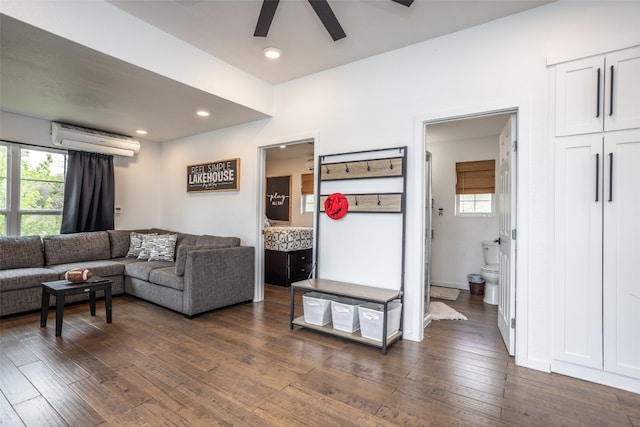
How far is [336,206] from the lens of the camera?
3342 millimetres

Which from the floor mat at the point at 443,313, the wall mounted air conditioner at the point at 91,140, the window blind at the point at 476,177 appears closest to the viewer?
the floor mat at the point at 443,313

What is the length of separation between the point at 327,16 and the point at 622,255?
8.35 feet

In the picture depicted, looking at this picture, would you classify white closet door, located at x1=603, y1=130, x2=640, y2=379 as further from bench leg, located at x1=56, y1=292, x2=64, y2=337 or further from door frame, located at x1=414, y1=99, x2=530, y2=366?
bench leg, located at x1=56, y1=292, x2=64, y2=337

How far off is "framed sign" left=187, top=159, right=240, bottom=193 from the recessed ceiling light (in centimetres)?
157

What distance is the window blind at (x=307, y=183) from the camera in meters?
6.80

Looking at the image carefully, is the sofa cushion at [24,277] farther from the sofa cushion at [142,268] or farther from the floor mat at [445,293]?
the floor mat at [445,293]

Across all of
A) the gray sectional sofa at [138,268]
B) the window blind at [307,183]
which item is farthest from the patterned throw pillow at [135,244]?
the window blind at [307,183]

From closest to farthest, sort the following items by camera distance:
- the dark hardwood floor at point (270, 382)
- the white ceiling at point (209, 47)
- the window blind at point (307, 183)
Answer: the dark hardwood floor at point (270, 382)
the white ceiling at point (209, 47)
the window blind at point (307, 183)

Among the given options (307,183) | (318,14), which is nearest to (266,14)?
(318,14)

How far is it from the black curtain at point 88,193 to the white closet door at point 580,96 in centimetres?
561

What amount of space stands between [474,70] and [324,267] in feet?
7.68

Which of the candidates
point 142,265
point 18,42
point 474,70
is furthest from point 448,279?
point 18,42

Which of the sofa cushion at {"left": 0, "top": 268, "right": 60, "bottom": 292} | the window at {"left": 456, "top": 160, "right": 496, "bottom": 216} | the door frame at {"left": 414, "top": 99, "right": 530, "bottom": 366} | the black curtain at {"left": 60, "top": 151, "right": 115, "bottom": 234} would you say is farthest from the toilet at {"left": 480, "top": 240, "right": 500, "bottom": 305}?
the black curtain at {"left": 60, "top": 151, "right": 115, "bottom": 234}

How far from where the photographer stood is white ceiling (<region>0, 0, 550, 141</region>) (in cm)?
244
